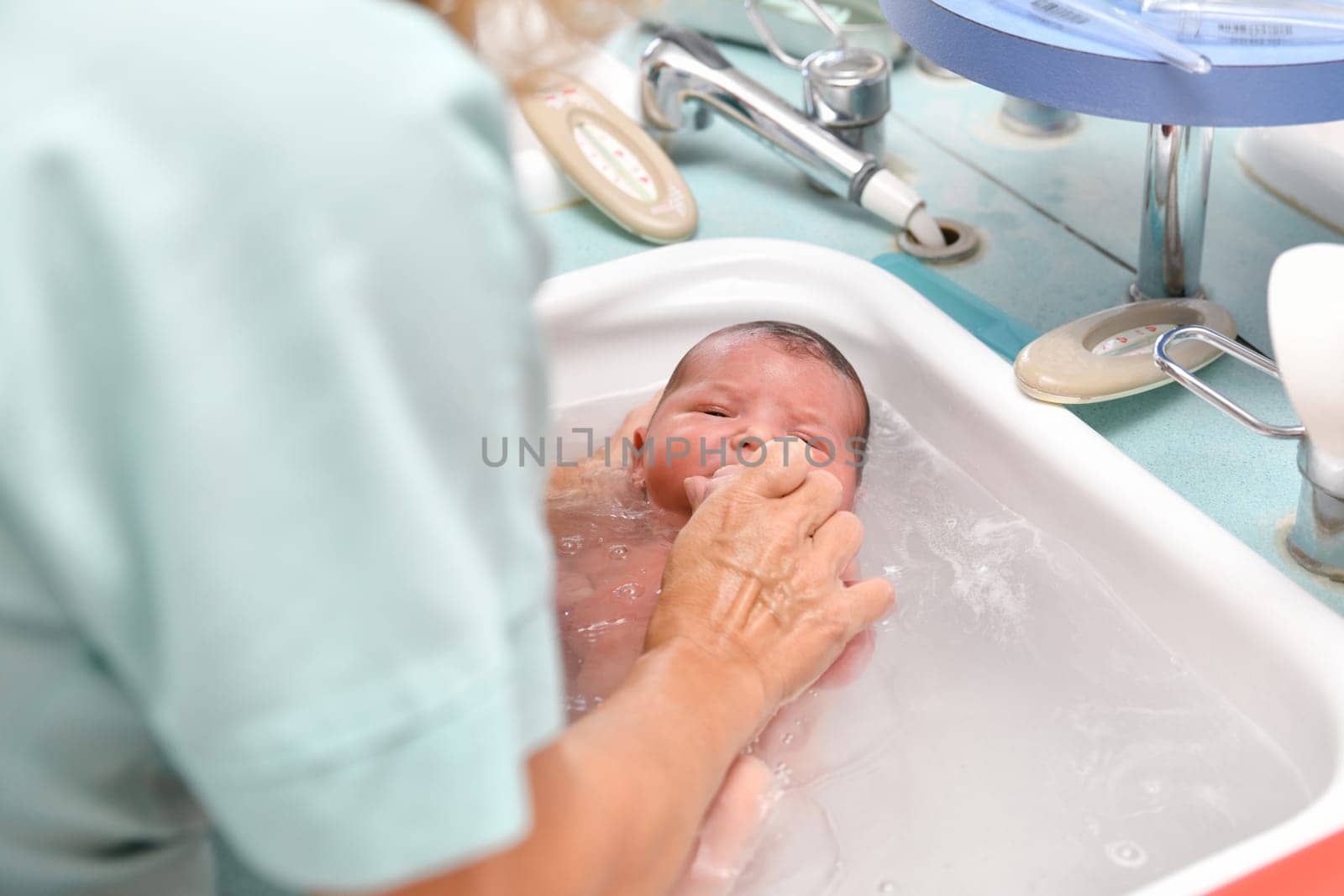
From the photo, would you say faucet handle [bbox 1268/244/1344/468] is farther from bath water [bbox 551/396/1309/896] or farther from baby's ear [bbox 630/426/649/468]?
baby's ear [bbox 630/426/649/468]

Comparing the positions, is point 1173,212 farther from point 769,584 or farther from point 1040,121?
point 769,584

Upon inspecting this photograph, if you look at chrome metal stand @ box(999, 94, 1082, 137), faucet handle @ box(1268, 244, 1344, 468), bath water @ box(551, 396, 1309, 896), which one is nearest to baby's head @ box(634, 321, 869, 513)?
bath water @ box(551, 396, 1309, 896)

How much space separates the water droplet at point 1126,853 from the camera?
2.83 ft

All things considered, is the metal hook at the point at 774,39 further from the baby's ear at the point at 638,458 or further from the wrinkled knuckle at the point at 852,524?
the wrinkled knuckle at the point at 852,524

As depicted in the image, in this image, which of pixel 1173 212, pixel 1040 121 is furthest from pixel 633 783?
pixel 1040 121

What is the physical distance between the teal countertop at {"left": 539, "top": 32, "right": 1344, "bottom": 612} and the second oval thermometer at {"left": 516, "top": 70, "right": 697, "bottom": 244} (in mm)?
40

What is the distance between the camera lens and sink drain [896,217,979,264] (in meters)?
1.49

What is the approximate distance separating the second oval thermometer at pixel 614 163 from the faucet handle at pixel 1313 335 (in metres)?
0.78

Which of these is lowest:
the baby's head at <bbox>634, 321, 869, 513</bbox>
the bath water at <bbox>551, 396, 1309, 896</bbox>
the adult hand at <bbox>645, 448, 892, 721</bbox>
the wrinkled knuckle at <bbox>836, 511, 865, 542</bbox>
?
the bath water at <bbox>551, 396, 1309, 896</bbox>

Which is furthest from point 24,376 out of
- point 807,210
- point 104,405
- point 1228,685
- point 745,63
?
point 745,63

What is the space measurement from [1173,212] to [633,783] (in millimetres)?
914

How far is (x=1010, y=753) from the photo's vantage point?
0.96 m

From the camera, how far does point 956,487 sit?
3.94 ft

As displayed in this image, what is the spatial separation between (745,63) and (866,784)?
1.31 meters
